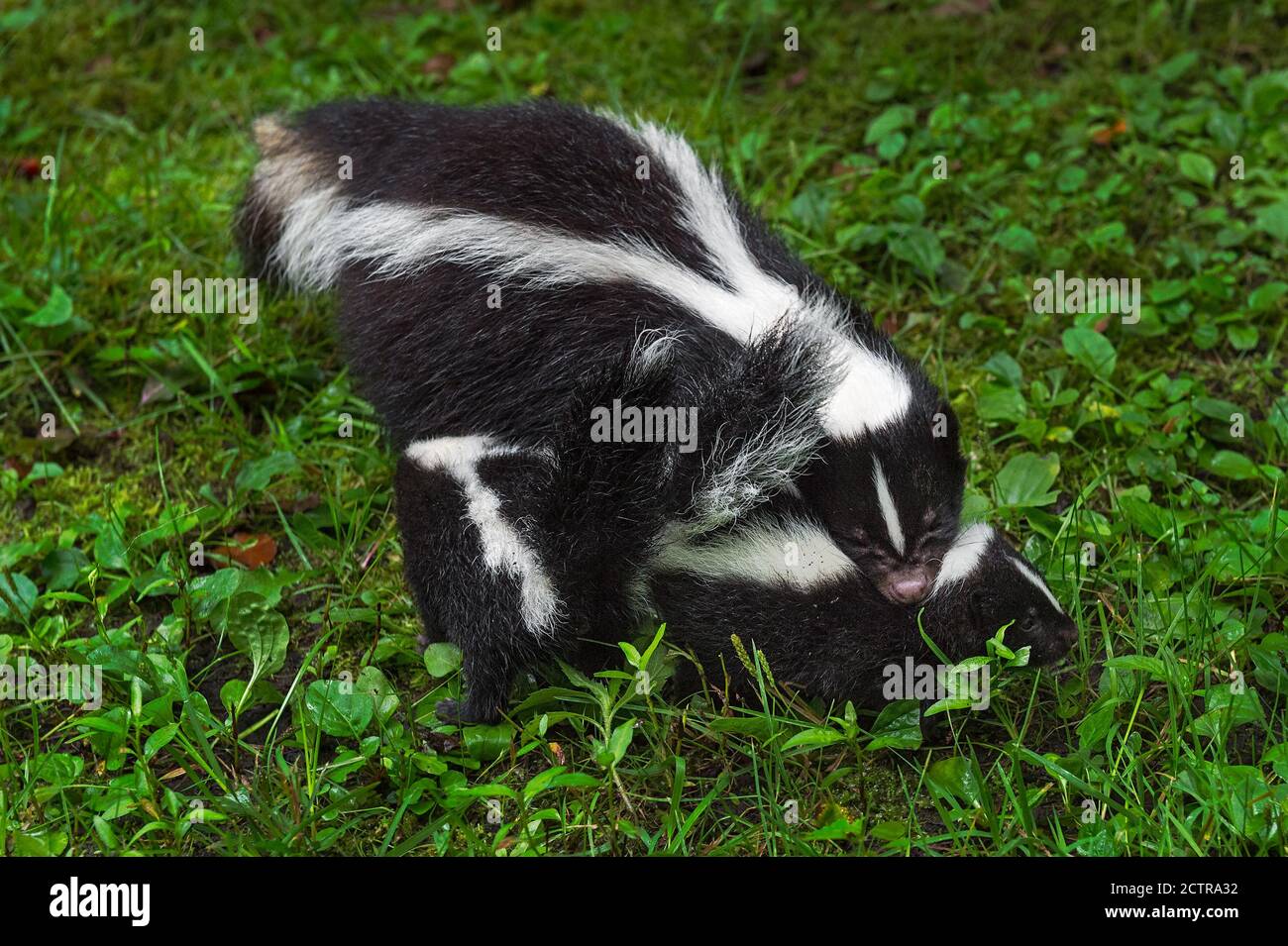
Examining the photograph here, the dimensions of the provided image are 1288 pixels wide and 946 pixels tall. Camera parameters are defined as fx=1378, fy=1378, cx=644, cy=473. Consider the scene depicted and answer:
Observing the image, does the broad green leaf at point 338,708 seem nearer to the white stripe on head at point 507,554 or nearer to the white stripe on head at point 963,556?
the white stripe on head at point 507,554

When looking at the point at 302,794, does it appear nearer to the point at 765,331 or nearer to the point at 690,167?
the point at 765,331

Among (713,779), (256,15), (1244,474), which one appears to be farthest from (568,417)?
(256,15)

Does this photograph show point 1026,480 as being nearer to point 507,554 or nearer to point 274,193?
point 507,554

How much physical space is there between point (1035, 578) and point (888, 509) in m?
0.44

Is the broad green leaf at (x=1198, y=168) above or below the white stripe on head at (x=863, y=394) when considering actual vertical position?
above

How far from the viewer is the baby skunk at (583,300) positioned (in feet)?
12.3

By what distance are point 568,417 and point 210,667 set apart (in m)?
1.26

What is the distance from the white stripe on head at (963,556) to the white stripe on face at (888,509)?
0.43 ft

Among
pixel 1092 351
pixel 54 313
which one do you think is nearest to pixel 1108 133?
pixel 1092 351

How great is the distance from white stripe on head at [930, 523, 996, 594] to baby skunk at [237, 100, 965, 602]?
3 cm

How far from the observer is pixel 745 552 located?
3736 mm

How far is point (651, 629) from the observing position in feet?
12.5

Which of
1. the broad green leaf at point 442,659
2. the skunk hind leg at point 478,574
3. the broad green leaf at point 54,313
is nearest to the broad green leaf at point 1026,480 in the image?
the skunk hind leg at point 478,574

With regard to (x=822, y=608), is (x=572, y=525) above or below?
above
